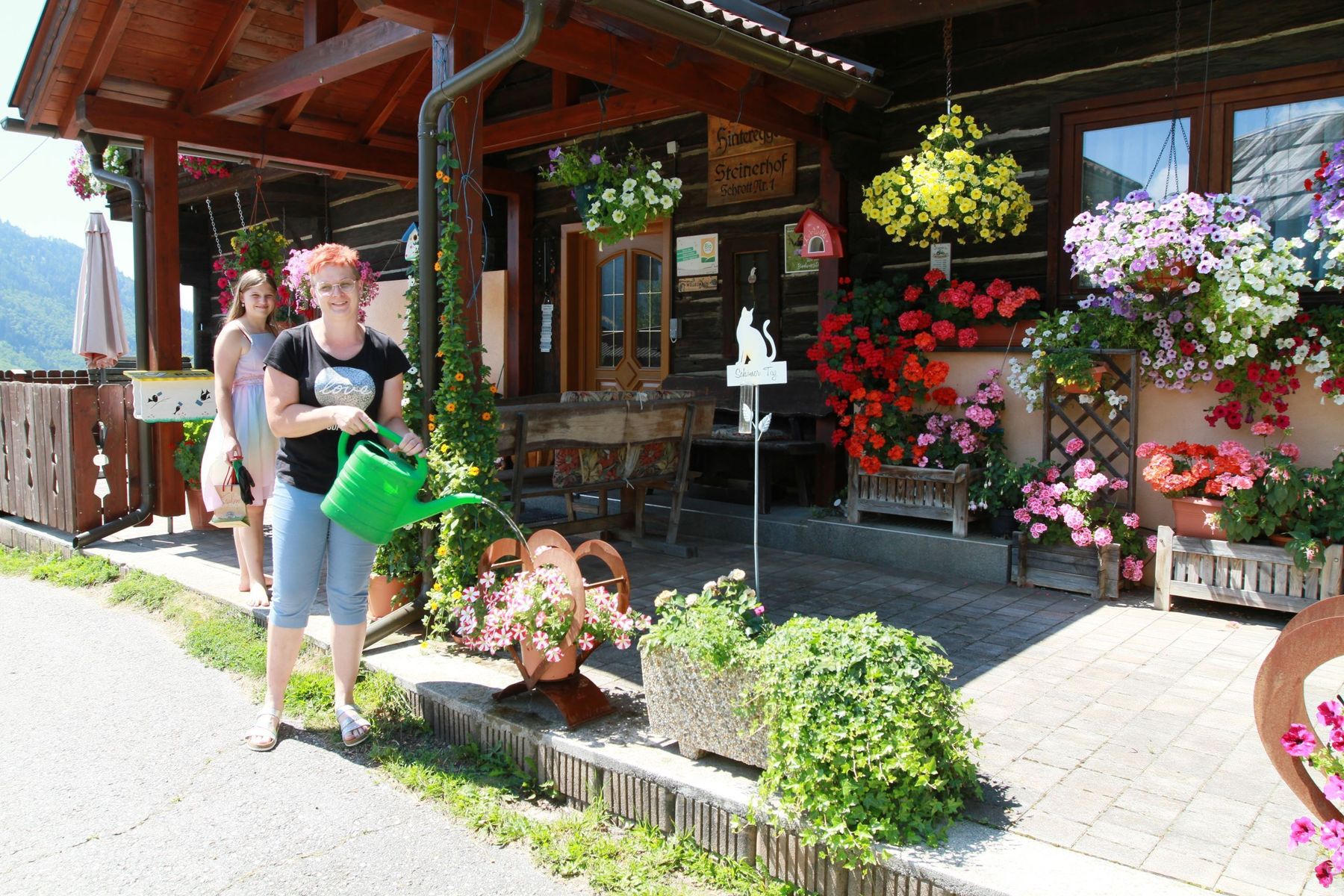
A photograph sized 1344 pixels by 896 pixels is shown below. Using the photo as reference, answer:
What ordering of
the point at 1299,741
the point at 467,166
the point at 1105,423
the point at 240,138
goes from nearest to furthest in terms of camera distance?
1. the point at 1299,741
2. the point at 467,166
3. the point at 1105,423
4. the point at 240,138

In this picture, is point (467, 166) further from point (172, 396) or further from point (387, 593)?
point (172, 396)

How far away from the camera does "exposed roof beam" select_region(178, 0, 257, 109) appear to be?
271 inches

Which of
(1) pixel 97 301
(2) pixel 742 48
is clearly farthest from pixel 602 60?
(1) pixel 97 301

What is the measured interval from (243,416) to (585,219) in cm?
229

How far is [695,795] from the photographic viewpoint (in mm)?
2941

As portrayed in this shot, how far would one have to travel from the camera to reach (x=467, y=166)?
183 inches

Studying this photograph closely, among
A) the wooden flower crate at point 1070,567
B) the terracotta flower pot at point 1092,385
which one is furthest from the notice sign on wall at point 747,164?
the wooden flower crate at point 1070,567

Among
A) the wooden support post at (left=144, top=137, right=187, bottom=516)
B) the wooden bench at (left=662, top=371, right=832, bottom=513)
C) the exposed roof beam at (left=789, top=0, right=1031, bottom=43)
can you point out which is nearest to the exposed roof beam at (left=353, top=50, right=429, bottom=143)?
the wooden support post at (left=144, top=137, right=187, bottom=516)

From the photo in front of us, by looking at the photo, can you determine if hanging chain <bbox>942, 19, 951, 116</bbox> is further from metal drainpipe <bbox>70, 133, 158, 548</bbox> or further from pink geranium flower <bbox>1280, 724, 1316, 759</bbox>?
metal drainpipe <bbox>70, 133, 158, 548</bbox>

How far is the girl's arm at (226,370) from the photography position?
4.86 metres

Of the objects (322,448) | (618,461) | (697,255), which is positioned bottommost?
(618,461)

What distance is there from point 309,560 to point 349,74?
11.8 ft

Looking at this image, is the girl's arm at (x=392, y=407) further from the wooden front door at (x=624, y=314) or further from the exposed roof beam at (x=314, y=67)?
the wooden front door at (x=624, y=314)

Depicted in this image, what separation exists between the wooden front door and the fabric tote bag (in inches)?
167
